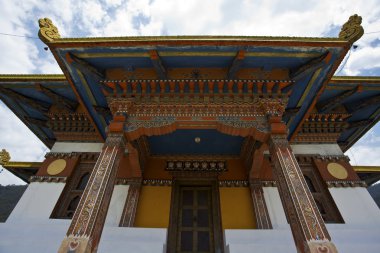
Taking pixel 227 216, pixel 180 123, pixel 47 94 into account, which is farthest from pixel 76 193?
pixel 227 216

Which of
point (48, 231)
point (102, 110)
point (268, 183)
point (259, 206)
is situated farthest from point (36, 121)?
point (268, 183)

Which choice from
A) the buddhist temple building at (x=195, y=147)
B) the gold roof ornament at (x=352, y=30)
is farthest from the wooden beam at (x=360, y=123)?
the gold roof ornament at (x=352, y=30)

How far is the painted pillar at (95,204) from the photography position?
3564 millimetres

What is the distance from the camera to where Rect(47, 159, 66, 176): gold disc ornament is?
281 inches

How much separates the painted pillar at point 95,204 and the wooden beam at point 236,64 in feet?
9.66

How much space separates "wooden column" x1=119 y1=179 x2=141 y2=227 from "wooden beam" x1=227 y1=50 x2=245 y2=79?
4337 millimetres

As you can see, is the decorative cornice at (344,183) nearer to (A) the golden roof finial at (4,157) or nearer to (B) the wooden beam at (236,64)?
(B) the wooden beam at (236,64)

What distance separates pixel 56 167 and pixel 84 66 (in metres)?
3.73

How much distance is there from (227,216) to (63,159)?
18.2ft

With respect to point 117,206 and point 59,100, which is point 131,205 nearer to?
point 117,206

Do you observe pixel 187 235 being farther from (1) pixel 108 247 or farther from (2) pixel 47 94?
(2) pixel 47 94

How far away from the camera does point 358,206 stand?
637 cm

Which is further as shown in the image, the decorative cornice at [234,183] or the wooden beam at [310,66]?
the decorative cornice at [234,183]

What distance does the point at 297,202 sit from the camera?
4012mm
